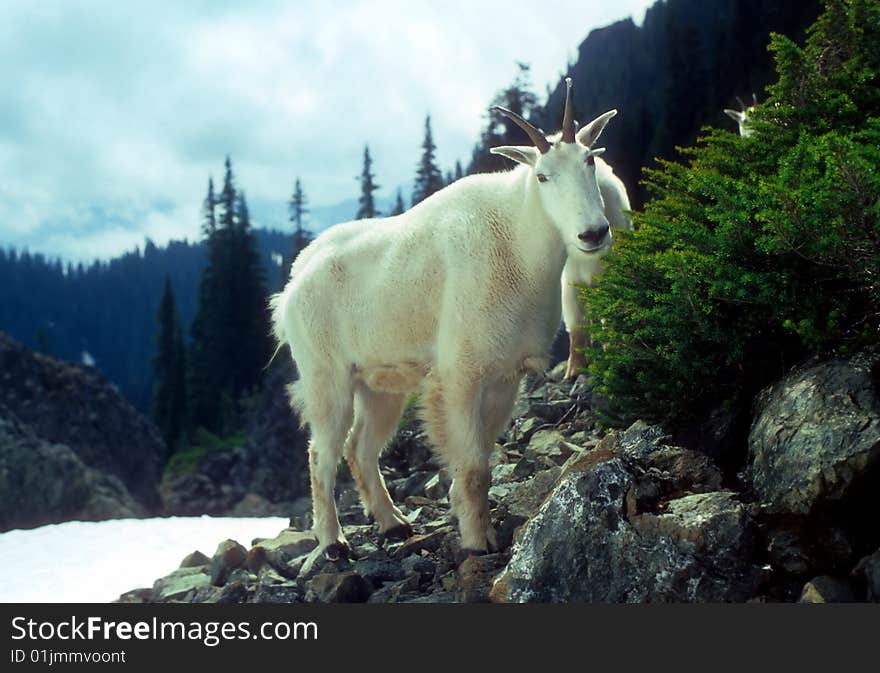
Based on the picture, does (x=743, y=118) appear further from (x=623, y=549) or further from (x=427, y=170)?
(x=427, y=170)

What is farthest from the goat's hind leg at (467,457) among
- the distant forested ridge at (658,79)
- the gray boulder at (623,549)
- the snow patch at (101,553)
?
the distant forested ridge at (658,79)

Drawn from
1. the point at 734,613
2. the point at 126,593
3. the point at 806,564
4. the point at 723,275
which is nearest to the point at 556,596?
the point at 734,613

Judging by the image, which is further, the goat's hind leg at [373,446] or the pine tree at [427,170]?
the pine tree at [427,170]

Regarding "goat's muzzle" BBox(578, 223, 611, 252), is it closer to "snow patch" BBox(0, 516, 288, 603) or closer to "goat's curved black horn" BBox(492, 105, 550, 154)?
"goat's curved black horn" BBox(492, 105, 550, 154)

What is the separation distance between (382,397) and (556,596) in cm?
325

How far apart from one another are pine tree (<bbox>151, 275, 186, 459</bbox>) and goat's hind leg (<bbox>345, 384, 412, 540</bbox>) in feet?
179

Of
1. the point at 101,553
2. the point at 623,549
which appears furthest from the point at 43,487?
the point at 623,549

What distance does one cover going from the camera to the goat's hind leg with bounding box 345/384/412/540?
280 inches

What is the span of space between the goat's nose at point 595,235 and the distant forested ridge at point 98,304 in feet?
465

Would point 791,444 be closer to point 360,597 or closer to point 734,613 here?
point 734,613

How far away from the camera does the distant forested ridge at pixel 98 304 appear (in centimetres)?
14950

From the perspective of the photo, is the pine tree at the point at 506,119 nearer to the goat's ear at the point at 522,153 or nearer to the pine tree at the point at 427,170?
the pine tree at the point at 427,170

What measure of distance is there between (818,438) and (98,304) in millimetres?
168646

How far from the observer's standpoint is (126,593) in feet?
25.4
